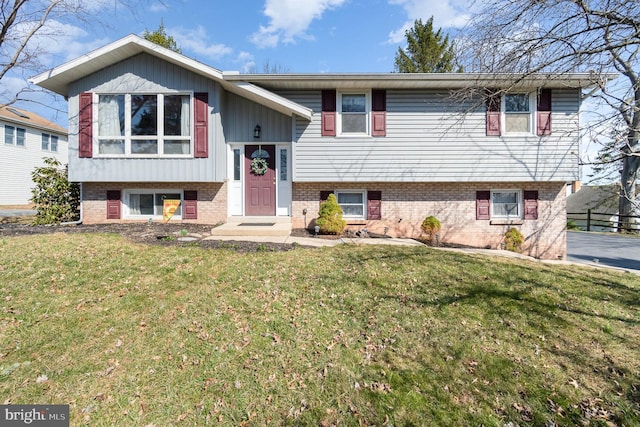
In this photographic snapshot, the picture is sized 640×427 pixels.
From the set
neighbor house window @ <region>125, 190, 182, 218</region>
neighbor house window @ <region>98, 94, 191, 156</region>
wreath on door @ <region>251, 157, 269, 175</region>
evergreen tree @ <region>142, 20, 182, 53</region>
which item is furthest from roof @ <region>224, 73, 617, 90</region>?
evergreen tree @ <region>142, 20, 182, 53</region>

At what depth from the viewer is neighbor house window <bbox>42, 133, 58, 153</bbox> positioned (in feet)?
69.8

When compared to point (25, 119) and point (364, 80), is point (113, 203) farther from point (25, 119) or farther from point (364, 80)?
point (25, 119)

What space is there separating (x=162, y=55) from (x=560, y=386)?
1098 cm

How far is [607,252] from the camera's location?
10430 mm

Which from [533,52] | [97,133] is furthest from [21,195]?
[533,52]

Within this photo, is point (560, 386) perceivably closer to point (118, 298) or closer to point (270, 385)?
point (270, 385)

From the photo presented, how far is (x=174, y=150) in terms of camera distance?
30.2ft

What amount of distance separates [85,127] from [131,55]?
2.56 m

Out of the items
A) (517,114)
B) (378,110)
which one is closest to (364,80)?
(378,110)

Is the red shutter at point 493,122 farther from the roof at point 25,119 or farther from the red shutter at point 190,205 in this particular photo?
the roof at point 25,119

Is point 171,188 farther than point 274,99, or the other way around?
point 171,188

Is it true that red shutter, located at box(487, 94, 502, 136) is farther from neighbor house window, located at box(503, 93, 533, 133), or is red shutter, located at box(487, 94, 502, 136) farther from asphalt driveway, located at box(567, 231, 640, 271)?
asphalt driveway, located at box(567, 231, 640, 271)

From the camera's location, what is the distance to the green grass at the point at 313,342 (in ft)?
8.32

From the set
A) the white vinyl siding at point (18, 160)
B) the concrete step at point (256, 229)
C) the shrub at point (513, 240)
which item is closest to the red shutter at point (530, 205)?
the shrub at point (513, 240)
